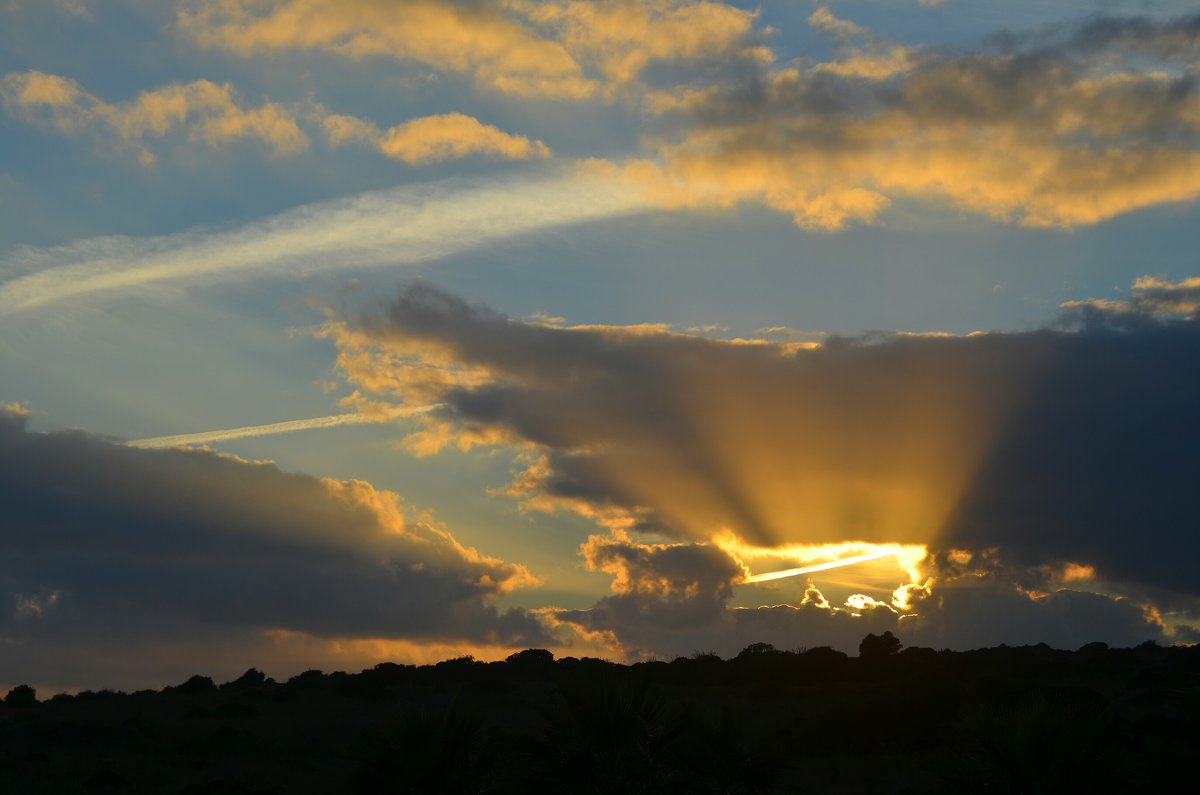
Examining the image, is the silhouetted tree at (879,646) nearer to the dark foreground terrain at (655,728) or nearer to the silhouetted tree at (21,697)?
the dark foreground terrain at (655,728)

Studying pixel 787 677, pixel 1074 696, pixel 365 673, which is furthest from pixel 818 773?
pixel 365 673

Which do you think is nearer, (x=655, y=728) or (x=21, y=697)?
(x=655, y=728)

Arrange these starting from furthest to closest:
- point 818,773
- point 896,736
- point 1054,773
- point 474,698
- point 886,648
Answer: point 886,648
point 474,698
point 896,736
point 818,773
point 1054,773

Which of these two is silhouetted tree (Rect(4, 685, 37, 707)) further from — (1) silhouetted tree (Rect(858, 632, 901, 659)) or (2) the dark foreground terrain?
(1) silhouetted tree (Rect(858, 632, 901, 659))

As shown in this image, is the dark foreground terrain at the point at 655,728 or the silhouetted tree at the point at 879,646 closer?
the dark foreground terrain at the point at 655,728

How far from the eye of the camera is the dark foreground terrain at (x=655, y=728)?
2323 cm

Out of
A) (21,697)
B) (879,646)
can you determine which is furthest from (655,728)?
(21,697)

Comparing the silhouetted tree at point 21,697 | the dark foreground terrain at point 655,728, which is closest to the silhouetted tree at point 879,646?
the dark foreground terrain at point 655,728

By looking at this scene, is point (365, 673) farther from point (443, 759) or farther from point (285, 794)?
point (443, 759)

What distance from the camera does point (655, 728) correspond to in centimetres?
Answer: 2598

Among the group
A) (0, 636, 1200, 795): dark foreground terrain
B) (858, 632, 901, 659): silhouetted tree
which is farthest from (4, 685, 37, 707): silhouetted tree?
(858, 632, 901, 659): silhouetted tree

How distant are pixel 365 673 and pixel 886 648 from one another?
144ft

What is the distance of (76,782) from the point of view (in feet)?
172

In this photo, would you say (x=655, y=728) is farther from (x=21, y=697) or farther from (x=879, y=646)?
(x=21, y=697)
